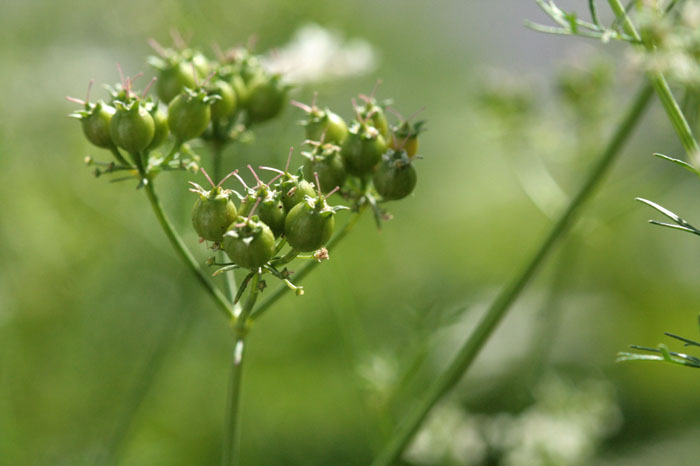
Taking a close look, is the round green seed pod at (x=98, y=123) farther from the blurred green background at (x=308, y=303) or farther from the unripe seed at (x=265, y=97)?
the blurred green background at (x=308, y=303)

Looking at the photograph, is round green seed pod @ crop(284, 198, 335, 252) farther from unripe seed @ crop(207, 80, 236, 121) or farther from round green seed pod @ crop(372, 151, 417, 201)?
unripe seed @ crop(207, 80, 236, 121)

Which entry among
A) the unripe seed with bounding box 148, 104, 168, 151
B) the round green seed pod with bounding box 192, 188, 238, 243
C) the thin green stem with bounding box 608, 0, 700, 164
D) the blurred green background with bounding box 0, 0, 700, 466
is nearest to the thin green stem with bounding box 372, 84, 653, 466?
the thin green stem with bounding box 608, 0, 700, 164

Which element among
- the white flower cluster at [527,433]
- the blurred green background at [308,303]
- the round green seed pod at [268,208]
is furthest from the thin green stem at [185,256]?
the white flower cluster at [527,433]

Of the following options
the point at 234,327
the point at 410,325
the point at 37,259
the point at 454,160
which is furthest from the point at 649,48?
the point at 454,160

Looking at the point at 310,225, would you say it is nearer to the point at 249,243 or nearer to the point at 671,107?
the point at 249,243

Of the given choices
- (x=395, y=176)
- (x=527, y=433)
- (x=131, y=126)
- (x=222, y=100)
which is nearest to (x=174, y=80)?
(x=222, y=100)
